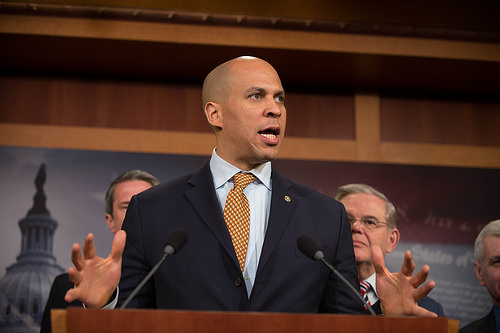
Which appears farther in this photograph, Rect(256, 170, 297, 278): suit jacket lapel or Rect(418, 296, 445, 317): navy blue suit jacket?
Rect(418, 296, 445, 317): navy blue suit jacket

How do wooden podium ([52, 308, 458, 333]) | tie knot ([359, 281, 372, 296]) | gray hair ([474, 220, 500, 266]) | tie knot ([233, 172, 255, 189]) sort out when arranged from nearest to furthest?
wooden podium ([52, 308, 458, 333]) → tie knot ([233, 172, 255, 189]) → tie knot ([359, 281, 372, 296]) → gray hair ([474, 220, 500, 266])

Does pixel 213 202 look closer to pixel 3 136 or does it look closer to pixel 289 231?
pixel 289 231

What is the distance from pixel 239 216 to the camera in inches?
84.0

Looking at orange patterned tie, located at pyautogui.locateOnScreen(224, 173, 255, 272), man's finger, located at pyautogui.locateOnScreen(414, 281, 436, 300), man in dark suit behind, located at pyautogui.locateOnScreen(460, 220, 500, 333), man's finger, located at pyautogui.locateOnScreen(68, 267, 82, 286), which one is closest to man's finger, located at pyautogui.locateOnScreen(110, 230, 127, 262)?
man's finger, located at pyautogui.locateOnScreen(68, 267, 82, 286)

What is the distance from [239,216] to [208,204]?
0.38ft

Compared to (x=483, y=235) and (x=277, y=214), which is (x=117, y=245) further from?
(x=483, y=235)

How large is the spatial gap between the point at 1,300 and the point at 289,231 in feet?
6.74

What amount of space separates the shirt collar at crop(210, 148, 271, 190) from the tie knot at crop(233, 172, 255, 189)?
15 millimetres

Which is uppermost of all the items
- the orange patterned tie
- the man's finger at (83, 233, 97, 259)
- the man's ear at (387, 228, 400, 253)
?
the man's ear at (387, 228, 400, 253)

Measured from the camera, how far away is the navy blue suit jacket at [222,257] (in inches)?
77.7

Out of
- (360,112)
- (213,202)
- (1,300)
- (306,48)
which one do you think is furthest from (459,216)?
(1,300)

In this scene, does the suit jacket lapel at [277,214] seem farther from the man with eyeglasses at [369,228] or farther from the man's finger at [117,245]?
the man with eyeglasses at [369,228]

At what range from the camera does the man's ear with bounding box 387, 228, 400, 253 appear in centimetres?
348

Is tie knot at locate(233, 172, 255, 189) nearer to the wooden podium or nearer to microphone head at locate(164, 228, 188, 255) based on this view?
microphone head at locate(164, 228, 188, 255)
